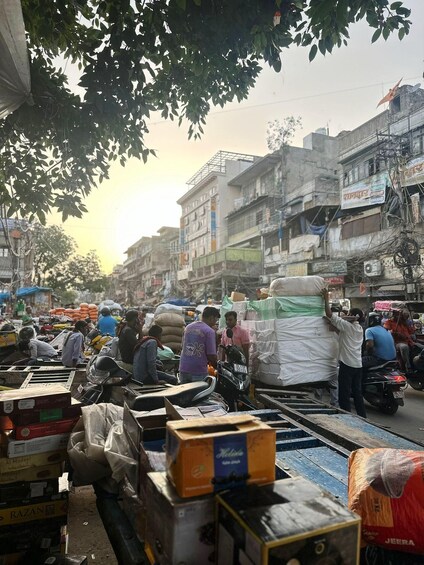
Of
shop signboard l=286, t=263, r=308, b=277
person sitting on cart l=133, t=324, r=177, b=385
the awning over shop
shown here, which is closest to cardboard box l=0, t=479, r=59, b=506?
person sitting on cart l=133, t=324, r=177, b=385

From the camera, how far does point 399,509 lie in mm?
1511

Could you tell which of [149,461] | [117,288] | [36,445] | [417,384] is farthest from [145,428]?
[117,288]

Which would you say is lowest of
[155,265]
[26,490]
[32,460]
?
[26,490]

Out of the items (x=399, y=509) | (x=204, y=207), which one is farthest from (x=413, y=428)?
(x=204, y=207)

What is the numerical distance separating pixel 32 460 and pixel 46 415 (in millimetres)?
268

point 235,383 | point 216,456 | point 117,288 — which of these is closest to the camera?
point 216,456

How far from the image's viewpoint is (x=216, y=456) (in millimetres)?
1451

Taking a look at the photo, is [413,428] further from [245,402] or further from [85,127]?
[85,127]

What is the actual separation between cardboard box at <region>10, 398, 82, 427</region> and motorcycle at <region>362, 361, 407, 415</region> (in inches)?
205

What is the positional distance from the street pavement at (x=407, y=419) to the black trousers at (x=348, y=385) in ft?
1.32

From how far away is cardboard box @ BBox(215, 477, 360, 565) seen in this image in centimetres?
115

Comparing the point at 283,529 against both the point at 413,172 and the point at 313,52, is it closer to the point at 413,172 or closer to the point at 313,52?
the point at 313,52

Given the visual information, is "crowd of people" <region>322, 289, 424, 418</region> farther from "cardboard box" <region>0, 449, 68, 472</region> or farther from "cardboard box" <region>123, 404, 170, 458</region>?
"cardboard box" <region>0, 449, 68, 472</region>

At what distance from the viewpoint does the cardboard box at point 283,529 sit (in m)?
1.15
